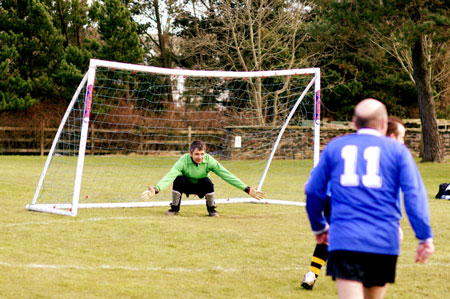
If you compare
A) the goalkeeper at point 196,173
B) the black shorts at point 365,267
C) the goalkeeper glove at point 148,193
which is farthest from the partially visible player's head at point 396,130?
the goalkeeper at point 196,173

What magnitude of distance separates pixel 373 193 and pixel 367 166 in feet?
0.53

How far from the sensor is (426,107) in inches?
1086

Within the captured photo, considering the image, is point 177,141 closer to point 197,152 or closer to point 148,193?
point 197,152

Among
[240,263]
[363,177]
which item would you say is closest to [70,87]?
[240,263]

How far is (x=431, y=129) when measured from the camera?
27781 mm

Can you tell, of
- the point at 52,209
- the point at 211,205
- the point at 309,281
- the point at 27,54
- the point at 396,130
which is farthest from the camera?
the point at 27,54

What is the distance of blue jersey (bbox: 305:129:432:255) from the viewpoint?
3.61 metres

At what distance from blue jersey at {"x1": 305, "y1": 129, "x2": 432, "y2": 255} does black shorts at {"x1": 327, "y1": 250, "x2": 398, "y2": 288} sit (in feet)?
0.13

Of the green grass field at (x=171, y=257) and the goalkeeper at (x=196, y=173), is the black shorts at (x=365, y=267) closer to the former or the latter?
the green grass field at (x=171, y=257)

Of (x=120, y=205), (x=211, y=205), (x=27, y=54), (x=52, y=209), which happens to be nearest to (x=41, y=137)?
(x=27, y=54)

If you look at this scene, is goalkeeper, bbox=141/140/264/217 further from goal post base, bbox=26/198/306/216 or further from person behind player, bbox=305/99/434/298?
person behind player, bbox=305/99/434/298

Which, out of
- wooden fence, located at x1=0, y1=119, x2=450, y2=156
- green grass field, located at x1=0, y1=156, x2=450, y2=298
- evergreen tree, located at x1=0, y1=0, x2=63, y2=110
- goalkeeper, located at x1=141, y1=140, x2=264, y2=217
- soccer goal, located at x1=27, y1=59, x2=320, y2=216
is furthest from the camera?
evergreen tree, located at x1=0, y1=0, x2=63, y2=110

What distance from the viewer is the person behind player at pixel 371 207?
3.61 meters

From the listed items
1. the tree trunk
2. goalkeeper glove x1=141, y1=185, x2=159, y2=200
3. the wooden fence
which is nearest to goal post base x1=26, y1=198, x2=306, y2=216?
goalkeeper glove x1=141, y1=185, x2=159, y2=200
